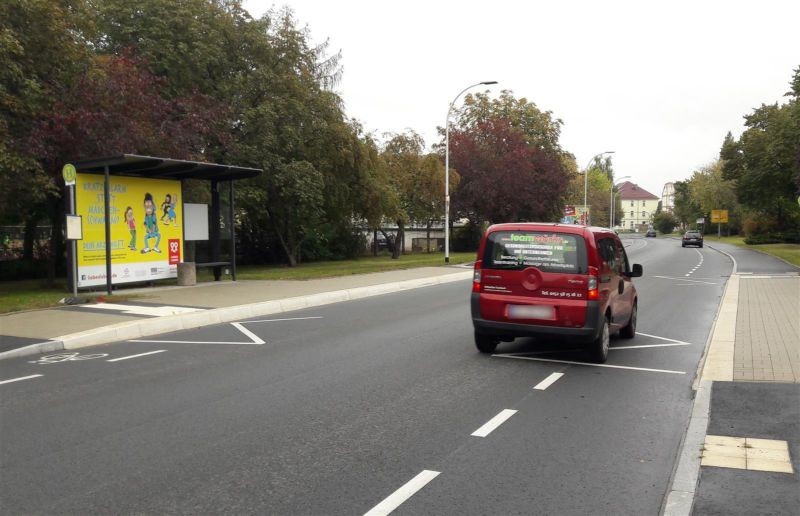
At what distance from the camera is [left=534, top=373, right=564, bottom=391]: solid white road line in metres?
7.16

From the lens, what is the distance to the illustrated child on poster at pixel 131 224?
667 inches

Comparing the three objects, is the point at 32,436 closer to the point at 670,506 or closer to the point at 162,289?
the point at 670,506

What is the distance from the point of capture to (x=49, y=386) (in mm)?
→ 7125

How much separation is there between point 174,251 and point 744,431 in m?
16.2

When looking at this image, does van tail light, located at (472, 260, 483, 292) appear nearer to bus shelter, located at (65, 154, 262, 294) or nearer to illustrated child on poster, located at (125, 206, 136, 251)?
bus shelter, located at (65, 154, 262, 294)

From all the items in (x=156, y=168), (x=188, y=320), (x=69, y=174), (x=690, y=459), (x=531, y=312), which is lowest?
(x=690, y=459)

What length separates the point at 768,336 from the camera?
10.0 metres

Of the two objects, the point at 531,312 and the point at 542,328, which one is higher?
the point at 531,312

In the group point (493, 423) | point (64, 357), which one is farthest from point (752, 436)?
point (64, 357)

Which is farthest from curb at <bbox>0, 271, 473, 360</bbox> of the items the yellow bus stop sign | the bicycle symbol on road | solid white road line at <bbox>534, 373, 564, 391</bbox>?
the yellow bus stop sign

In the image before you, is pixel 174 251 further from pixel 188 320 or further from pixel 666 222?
pixel 666 222

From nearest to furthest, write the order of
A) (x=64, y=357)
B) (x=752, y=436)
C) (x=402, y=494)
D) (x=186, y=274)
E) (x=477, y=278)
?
(x=402, y=494) < (x=752, y=436) < (x=477, y=278) < (x=64, y=357) < (x=186, y=274)

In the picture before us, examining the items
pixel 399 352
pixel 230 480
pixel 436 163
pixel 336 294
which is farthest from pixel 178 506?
pixel 436 163

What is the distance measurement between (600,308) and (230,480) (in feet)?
17.4
